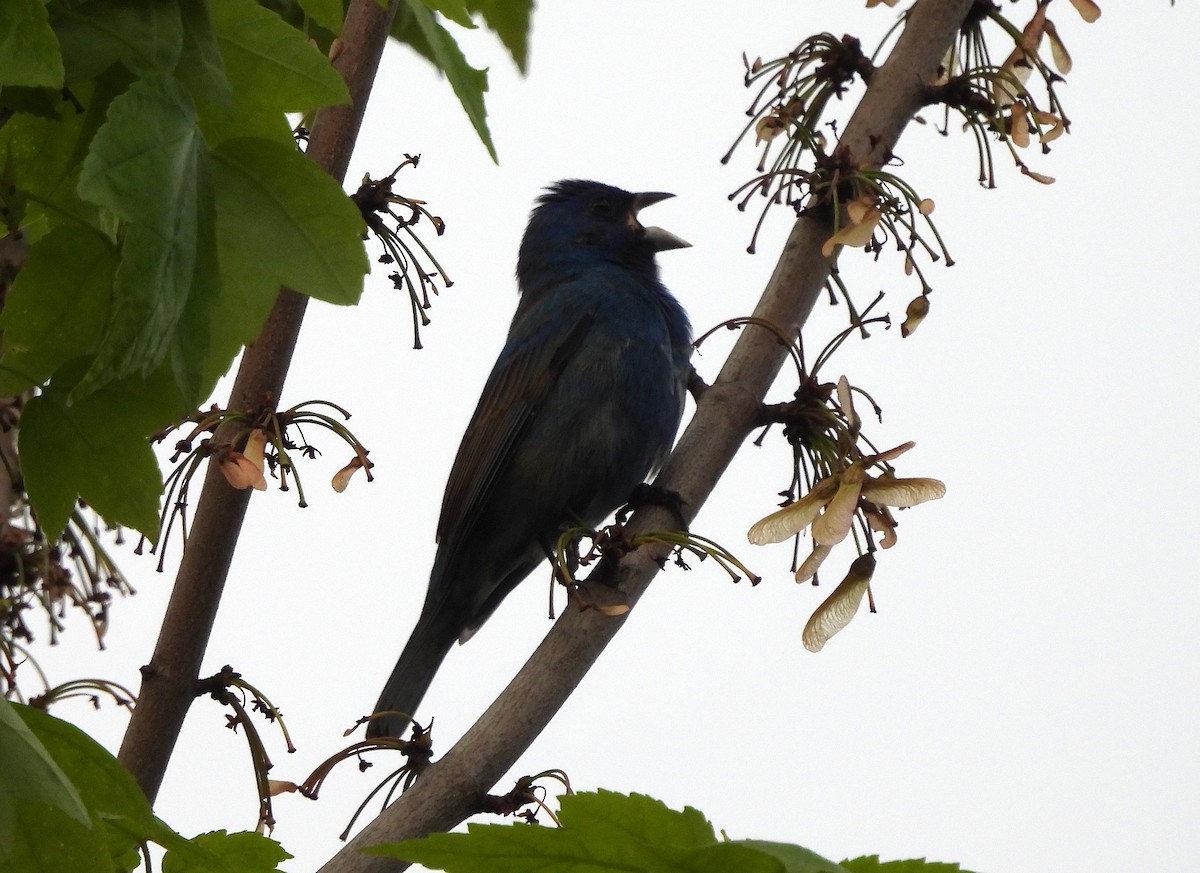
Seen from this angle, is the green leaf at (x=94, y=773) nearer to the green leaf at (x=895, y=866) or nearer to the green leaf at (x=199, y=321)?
the green leaf at (x=199, y=321)

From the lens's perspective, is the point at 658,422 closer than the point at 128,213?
No

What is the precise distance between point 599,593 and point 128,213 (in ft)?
5.83

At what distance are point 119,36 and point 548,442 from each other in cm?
396

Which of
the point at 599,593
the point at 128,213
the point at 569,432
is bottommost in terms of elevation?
the point at 128,213

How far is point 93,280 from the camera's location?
75.3 inches

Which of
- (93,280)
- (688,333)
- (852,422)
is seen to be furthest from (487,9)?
(688,333)

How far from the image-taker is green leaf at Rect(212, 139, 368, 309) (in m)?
1.88

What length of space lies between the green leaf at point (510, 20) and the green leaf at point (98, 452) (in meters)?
0.93

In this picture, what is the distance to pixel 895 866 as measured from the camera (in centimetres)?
153

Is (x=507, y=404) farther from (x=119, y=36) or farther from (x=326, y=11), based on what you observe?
(x=119, y=36)

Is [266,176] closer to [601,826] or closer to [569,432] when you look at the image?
[601,826]

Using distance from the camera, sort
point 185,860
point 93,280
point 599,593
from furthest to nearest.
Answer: point 599,593, point 93,280, point 185,860

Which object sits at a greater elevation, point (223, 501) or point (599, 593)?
point (599, 593)

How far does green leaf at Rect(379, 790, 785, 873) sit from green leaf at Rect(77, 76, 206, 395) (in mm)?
587
